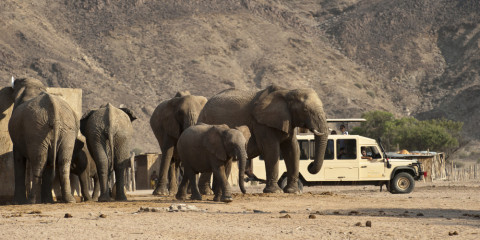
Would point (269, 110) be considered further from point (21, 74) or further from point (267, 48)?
point (267, 48)

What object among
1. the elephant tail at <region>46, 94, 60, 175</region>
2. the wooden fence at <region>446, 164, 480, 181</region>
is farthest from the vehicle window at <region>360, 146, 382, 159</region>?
the wooden fence at <region>446, 164, 480, 181</region>

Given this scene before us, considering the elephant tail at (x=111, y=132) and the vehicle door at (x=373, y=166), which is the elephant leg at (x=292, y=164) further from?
the elephant tail at (x=111, y=132)

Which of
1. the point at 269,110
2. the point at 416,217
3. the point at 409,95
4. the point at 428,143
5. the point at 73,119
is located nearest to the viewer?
the point at 416,217

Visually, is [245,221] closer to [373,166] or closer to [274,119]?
[274,119]

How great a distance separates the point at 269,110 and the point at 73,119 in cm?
560

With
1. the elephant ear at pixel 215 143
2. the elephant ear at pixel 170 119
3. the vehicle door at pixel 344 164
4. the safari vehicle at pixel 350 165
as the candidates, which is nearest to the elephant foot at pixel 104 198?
the elephant ear at pixel 215 143

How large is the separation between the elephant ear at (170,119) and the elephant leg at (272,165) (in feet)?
8.68

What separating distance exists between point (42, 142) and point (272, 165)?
6564 millimetres

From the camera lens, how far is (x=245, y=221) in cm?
1364

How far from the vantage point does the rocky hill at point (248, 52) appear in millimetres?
91000

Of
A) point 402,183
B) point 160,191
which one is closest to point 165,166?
point 160,191

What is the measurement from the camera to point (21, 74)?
86.1 meters

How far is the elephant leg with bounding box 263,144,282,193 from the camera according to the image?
22.1 m

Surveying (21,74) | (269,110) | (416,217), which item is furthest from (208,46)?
(416,217)
